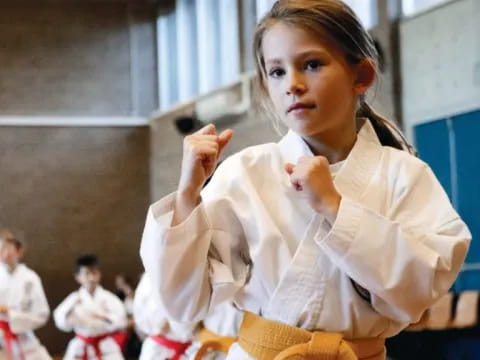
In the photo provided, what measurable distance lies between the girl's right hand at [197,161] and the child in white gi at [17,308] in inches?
262

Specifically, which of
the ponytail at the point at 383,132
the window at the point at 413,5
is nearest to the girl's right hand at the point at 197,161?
the ponytail at the point at 383,132

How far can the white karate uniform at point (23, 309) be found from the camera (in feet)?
26.8

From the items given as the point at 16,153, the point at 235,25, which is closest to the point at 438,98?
the point at 235,25

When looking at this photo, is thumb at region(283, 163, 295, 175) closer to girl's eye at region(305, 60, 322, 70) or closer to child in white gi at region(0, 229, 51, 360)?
girl's eye at region(305, 60, 322, 70)

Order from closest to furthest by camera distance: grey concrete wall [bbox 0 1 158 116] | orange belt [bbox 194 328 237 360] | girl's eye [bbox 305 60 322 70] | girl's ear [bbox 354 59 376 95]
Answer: girl's eye [bbox 305 60 322 70] → girl's ear [bbox 354 59 376 95] → orange belt [bbox 194 328 237 360] → grey concrete wall [bbox 0 1 158 116]

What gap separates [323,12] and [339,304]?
0.58m

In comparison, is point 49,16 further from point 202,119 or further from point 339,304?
point 339,304

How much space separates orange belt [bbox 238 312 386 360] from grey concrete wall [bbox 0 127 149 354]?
1304 centimetres

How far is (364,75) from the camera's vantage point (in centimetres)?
187

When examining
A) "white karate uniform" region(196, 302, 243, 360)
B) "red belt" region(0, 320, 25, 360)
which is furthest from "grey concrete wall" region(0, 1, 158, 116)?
"white karate uniform" region(196, 302, 243, 360)

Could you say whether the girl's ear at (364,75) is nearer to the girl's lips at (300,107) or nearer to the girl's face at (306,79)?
the girl's face at (306,79)

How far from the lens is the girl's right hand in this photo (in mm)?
1692

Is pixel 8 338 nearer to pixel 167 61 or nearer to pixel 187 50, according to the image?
pixel 187 50

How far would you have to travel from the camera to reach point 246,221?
179 cm
